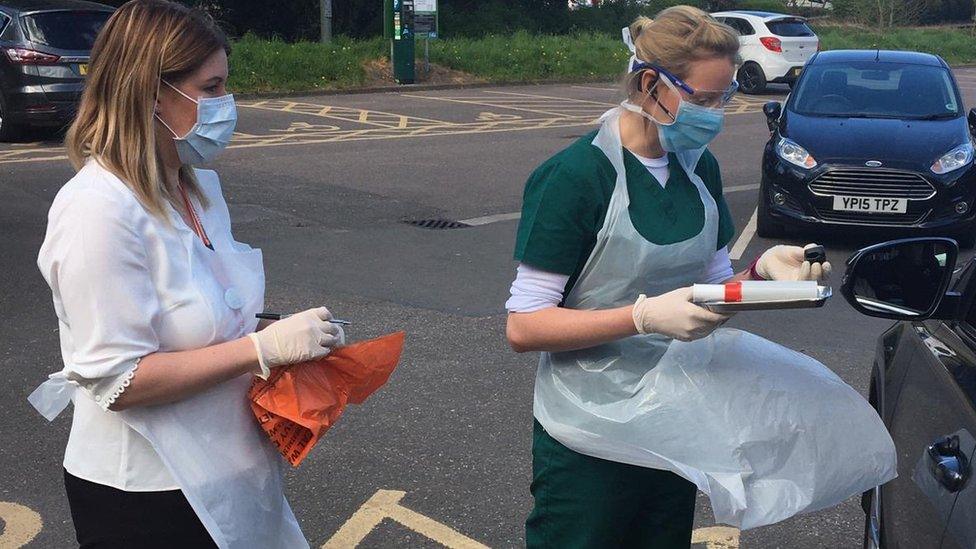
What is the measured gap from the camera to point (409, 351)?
6.03m

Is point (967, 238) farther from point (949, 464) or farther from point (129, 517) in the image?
point (129, 517)

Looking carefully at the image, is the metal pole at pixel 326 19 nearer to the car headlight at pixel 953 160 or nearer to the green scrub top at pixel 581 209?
the car headlight at pixel 953 160

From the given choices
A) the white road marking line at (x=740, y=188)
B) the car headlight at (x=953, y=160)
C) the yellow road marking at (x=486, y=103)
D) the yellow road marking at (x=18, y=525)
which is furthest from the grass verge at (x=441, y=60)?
the yellow road marking at (x=18, y=525)

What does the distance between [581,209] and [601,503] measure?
66cm

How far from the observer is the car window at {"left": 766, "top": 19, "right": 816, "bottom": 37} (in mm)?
23858

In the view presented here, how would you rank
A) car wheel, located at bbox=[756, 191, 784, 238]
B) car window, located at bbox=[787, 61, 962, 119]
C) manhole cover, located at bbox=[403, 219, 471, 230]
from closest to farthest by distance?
car wheel, located at bbox=[756, 191, 784, 238] < manhole cover, located at bbox=[403, 219, 471, 230] < car window, located at bbox=[787, 61, 962, 119]

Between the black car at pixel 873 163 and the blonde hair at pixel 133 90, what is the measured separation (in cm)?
758

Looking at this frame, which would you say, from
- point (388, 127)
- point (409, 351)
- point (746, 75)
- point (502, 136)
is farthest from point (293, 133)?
point (746, 75)

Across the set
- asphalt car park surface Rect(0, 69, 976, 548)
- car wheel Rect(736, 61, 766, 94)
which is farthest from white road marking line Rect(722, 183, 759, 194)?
car wheel Rect(736, 61, 766, 94)

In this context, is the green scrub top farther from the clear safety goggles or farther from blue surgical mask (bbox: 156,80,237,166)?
blue surgical mask (bbox: 156,80,237,166)

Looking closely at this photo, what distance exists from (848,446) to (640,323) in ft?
1.77

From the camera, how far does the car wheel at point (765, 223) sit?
9367 mm

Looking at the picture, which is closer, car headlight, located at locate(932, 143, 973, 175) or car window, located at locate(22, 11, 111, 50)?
car headlight, located at locate(932, 143, 973, 175)

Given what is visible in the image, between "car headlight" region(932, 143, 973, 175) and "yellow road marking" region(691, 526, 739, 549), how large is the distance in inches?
227
